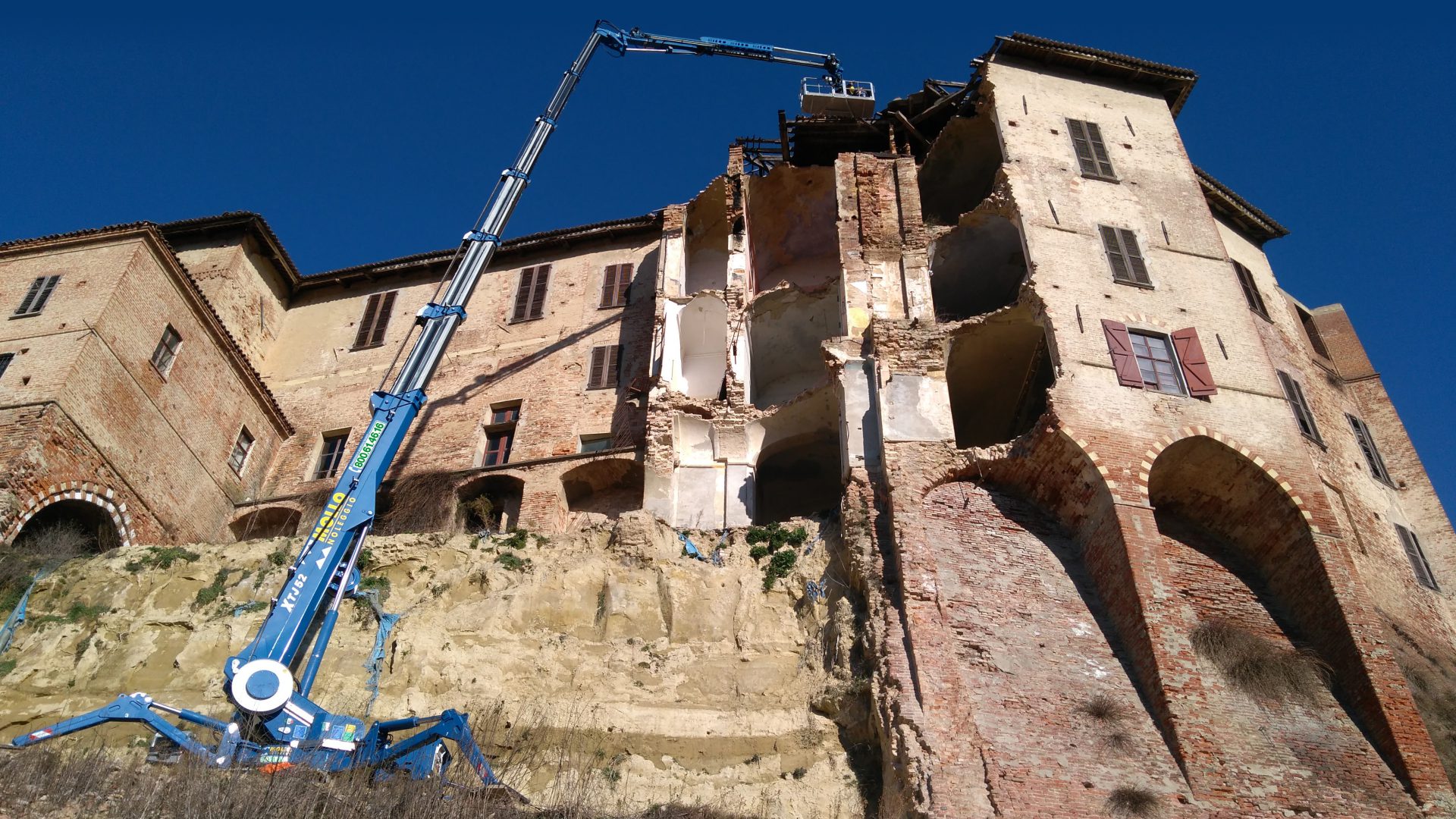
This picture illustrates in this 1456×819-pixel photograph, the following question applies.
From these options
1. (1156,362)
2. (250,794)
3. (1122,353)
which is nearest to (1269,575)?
(1156,362)

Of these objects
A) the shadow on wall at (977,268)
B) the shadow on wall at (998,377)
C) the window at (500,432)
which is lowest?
the shadow on wall at (998,377)

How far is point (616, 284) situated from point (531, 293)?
239cm

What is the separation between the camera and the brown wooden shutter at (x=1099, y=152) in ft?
83.8

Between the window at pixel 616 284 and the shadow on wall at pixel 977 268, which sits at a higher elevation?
the window at pixel 616 284

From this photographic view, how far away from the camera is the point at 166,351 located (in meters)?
25.0

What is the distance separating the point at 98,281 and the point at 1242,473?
2227cm

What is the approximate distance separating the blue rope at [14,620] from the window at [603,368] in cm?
1243

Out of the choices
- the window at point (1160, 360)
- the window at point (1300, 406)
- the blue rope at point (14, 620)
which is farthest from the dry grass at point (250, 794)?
the window at point (1300, 406)

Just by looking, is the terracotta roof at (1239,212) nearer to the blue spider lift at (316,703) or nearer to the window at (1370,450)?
the window at (1370,450)

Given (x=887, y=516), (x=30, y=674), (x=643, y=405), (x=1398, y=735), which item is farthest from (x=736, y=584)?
(x=30, y=674)

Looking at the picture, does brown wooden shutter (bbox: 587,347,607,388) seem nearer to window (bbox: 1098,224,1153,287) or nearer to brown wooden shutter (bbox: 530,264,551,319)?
brown wooden shutter (bbox: 530,264,551,319)

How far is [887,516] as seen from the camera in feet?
63.5

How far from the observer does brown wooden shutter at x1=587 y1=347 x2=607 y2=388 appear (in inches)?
1115

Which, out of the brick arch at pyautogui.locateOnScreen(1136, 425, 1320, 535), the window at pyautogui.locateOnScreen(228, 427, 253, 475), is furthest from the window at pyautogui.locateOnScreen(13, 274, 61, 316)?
the brick arch at pyautogui.locateOnScreen(1136, 425, 1320, 535)
